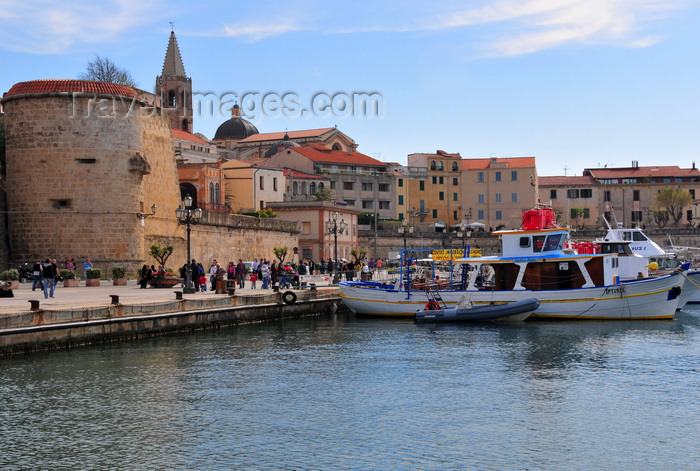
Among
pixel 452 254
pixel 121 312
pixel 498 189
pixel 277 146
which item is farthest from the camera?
pixel 277 146

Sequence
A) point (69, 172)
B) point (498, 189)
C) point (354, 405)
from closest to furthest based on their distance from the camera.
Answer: point (354, 405) < point (69, 172) < point (498, 189)

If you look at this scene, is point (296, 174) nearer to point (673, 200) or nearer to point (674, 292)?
point (673, 200)

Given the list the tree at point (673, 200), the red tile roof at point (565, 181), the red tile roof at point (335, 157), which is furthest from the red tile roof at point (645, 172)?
the red tile roof at point (335, 157)

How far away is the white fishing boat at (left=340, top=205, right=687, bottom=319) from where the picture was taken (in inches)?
1228

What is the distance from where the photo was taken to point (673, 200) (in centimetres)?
9419

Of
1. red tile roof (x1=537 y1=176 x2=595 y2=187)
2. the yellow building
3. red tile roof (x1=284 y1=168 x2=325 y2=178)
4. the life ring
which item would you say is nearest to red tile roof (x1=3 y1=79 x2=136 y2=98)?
the life ring

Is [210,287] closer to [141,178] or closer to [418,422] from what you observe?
[141,178]

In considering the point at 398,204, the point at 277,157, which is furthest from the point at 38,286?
the point at 398,204

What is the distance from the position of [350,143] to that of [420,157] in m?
10.5

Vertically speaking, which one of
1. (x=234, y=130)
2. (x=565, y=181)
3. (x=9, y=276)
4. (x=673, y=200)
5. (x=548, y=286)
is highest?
(x=234, y=130)

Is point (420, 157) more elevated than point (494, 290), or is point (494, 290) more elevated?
point (420, 157)

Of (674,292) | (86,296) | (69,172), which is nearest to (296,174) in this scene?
(69,172)

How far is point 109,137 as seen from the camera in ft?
123

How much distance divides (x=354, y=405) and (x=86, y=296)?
13.8 metres
